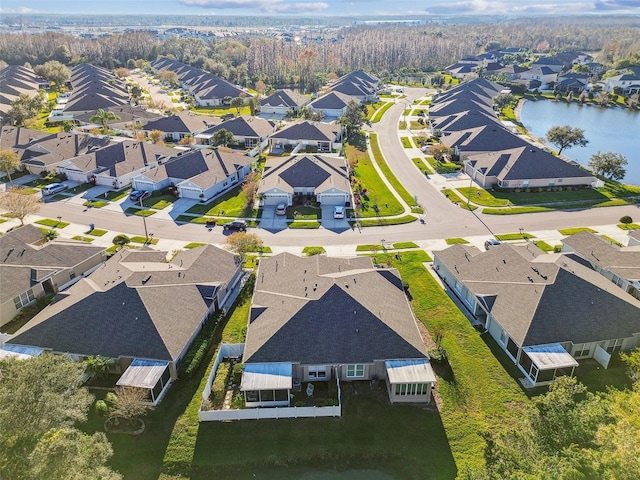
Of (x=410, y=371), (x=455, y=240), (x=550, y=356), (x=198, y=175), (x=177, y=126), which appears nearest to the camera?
(x=410, y=371)

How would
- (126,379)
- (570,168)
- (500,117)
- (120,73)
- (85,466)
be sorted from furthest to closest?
1. (120,73)
2. (500,117)
3. (570,168)
4. (126,379)
5. (85,466)

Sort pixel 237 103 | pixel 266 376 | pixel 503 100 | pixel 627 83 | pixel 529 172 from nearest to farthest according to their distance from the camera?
pixel 266 376 < pixel 529 172 < pixel 237 103 < pixel 503 100 < pixel 627 83

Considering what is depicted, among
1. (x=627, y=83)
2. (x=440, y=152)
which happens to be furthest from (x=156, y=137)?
(x=627, y=83)

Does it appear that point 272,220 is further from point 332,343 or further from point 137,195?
point 332,343

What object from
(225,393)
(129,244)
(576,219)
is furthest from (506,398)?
(129,244)

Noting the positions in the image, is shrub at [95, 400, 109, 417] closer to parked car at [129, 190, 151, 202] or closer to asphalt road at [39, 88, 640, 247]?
asphalt road at [39, 88, 640, 247]

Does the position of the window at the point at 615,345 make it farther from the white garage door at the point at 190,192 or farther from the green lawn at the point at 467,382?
the white garage door at the point at 190,192

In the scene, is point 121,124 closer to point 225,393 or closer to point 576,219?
point 225,393
